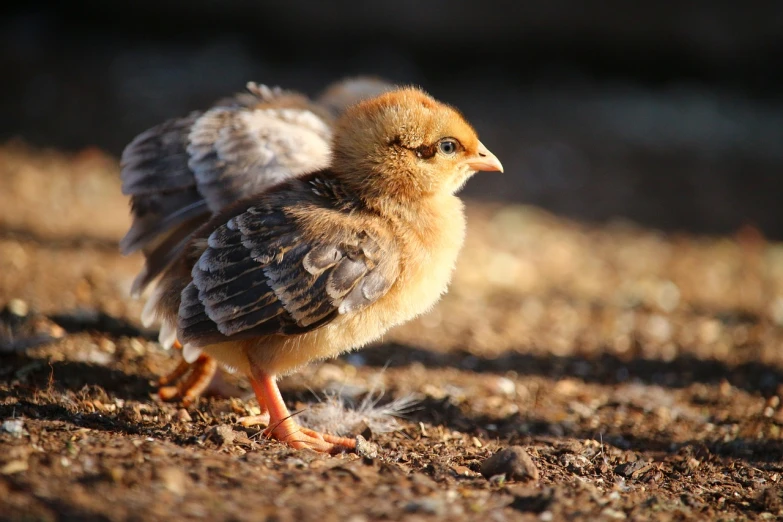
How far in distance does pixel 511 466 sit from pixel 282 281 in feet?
3.77

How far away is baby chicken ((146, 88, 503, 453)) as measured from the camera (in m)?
3.38

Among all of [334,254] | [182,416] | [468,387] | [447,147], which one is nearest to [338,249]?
[334,254]

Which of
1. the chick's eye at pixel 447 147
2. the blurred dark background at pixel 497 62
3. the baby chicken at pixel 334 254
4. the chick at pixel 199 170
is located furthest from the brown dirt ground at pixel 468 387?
the blurred dark background at pixel 497 62

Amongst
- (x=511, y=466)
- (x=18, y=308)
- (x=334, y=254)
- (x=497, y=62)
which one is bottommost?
(x=511, y=466)

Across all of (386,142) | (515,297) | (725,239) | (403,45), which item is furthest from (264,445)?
(403,45)

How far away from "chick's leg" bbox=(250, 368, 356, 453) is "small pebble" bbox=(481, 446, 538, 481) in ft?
1.92

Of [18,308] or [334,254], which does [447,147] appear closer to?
[334,254]

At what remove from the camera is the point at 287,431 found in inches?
138

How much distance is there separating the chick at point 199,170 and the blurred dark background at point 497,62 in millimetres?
4545

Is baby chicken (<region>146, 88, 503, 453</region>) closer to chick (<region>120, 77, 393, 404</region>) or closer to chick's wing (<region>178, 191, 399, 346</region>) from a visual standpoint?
chick's wing (<region>178, 191, 399, 346</region>)

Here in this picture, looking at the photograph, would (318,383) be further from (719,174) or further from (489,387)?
(719,174)

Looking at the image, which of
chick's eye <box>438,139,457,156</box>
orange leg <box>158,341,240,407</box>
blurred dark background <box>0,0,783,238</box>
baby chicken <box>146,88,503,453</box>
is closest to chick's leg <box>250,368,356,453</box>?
baby chicken <box>146,88,503,453</box>

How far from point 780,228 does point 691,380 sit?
3.53 meters

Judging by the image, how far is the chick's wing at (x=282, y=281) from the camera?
11.0 feet
